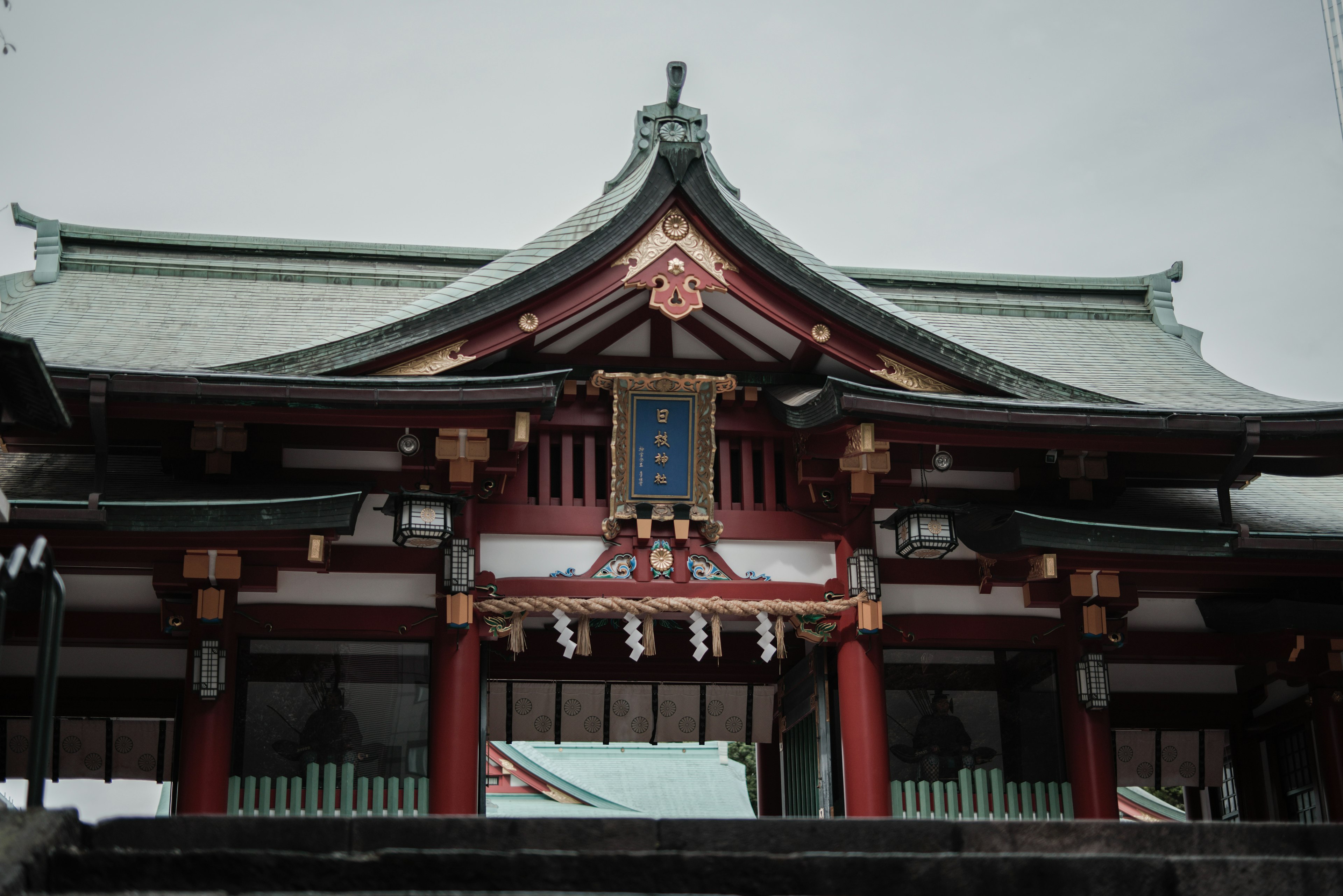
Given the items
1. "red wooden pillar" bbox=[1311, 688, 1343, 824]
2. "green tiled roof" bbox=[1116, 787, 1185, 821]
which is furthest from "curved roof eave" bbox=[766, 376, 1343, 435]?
"green tiled roof" bbox=[1116, 787, 1185, 821]

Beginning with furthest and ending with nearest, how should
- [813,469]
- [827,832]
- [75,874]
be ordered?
1. [813,469]
2. [827,832]
3. [75,874]

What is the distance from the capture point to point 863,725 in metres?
12.4

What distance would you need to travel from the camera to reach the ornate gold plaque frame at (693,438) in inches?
500

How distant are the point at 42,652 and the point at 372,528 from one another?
6.17 metres

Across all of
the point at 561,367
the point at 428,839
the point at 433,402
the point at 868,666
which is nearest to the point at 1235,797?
the point at 868,666

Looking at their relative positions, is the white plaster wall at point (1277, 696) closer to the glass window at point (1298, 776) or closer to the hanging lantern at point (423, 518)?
the glass window at point (1298, 776)

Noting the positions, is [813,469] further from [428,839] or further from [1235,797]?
[428,839]

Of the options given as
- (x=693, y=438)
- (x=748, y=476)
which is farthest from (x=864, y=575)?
(x=693, y=438)

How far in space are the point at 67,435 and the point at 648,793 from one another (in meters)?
15.2

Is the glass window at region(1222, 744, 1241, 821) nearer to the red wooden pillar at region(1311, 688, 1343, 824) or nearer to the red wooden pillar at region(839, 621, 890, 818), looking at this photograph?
the red wooden pillar at region(1311, 688, 1343, 824)

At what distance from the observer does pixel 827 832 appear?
21.5 feet

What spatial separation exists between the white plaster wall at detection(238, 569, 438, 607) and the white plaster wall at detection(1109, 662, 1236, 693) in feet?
23.6

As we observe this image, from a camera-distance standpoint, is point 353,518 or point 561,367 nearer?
point 353,518

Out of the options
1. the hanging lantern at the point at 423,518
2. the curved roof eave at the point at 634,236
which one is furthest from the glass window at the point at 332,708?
the curved roof eave at the point at 634,236
